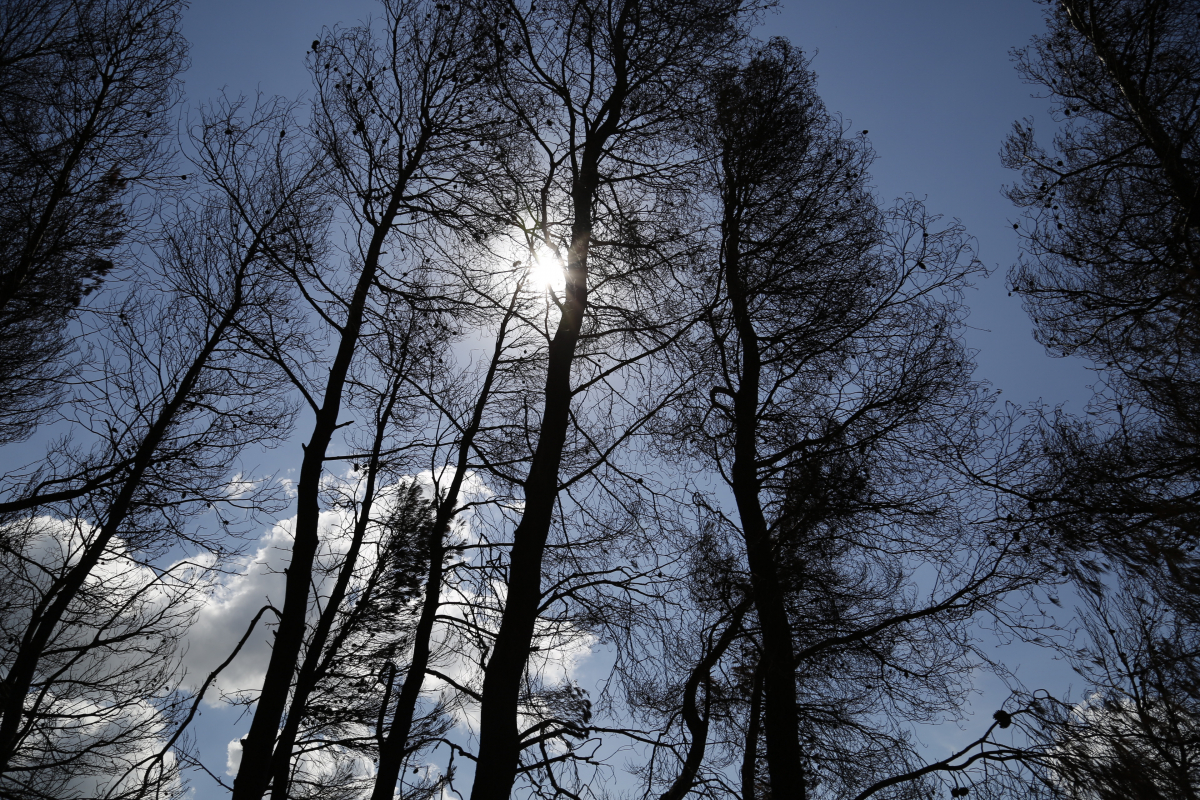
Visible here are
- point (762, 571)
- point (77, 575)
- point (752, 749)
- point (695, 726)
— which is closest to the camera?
point (695, 726)

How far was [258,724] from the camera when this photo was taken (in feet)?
13.1

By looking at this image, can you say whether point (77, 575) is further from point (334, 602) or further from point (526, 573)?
point (526, 573)

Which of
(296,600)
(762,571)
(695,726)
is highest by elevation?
(762,571)

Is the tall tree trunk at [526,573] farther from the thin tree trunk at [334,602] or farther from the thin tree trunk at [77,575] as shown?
the thin tree trunk at [77,575]

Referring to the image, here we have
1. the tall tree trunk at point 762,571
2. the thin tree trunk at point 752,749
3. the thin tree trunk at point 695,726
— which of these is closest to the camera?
the thin tree trunk at point 695,726

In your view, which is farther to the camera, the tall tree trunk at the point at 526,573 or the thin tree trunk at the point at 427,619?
the thin tree trunk at the point at 427,619

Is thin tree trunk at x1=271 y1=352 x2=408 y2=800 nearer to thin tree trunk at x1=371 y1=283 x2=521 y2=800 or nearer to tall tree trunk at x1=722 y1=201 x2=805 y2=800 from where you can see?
thin tree trunk at x1=371 y1=283 x2=521 y2=800

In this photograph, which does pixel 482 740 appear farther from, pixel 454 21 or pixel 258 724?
pixel 454 21

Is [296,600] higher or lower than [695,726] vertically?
higher

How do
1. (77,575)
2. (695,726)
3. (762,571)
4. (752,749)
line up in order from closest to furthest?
(695,726) → (752,749) → (762,571) → (77,575)

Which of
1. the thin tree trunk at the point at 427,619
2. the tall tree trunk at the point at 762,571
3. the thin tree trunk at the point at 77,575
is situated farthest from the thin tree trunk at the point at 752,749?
the thin tree trunk at the point at 77,575

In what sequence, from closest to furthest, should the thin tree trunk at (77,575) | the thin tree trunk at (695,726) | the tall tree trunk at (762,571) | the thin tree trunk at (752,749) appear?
1. the thin tree trunk at (695,726)
2. the thin tree trunk at (752,749)
3. the tall tree trunk at (762,571)
4. the thin tree trunk at (77,575)

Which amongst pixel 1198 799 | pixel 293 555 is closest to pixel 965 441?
pixel 1198 799

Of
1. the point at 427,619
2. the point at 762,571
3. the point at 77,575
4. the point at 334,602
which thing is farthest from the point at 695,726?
the point at 77,575
